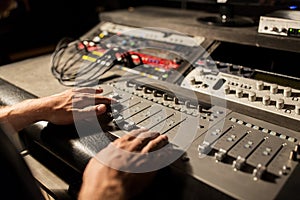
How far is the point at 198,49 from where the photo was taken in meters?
1.24

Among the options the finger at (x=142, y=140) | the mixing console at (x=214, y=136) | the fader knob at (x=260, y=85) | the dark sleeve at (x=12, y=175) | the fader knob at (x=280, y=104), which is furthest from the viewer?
the fader knob at (x=260, y=85)

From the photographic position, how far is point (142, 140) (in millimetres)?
794

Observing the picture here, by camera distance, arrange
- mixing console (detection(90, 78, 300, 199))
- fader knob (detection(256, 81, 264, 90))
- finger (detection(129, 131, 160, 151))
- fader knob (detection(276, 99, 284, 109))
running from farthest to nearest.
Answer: fader knob (detection(256, 81, 264, 90)) < fader knob (detection(276, 99, 284, 109)) < finger (detection(129, 131, 160, 151)) < mixing console (detection(90, 78, 300, 199))

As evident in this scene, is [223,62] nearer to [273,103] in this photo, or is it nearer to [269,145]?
[273,103]

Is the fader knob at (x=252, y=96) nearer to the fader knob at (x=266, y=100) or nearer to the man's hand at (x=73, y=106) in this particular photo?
the fader knob at (x=266, y=100)

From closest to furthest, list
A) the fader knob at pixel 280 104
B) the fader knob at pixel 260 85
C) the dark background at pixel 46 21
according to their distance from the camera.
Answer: the fader knob at pixel 280 104 → the fader knob at pixel 260 85 → the dark background at pixel 46 21

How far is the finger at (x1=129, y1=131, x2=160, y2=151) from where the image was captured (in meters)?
0.78

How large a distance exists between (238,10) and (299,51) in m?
0.54

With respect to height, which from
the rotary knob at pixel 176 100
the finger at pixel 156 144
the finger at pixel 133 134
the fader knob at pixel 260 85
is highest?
the fader knob at pixel 260 85

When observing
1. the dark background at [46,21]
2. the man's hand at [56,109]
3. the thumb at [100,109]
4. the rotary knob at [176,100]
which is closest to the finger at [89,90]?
the man's hand at [56,109]

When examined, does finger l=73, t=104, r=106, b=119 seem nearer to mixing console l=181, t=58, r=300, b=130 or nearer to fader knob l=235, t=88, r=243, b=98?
mixing console l=181, t=58, r=300, b=130

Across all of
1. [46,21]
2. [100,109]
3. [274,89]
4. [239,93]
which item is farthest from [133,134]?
[46,21]

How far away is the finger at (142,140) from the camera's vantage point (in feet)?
2.55

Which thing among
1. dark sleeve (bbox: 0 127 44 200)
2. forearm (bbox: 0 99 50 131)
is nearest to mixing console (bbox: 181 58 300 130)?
forearm (bbox: 0 99 50 131)
